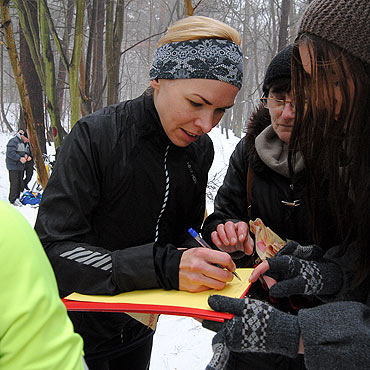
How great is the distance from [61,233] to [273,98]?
1.11m

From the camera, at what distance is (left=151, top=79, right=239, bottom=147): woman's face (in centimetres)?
143

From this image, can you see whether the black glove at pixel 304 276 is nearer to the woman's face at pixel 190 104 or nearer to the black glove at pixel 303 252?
the black glove at pixel 303 252

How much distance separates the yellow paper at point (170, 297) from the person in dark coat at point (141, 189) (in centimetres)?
2

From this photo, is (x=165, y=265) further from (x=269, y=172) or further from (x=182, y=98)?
(x=269, y=172)

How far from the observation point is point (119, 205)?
4.93ft

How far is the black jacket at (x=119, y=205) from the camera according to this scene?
126cm

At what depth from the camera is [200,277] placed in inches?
47.8

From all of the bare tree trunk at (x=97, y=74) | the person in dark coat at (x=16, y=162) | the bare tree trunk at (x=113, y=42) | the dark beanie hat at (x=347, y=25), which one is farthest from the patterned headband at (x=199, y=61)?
the person in dark coat at (x=16, y=162)

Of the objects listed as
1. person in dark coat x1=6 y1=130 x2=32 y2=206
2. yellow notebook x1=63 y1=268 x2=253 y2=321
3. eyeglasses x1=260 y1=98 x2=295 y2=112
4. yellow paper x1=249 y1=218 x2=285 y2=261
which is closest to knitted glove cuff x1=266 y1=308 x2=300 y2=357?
yellow notebook x1=63 y1=268 x2=253 y2=321

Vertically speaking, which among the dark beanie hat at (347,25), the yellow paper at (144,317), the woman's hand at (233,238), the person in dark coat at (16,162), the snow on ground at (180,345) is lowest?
the person in dark coat at (16,162)

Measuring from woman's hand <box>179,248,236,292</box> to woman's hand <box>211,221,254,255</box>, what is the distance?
1.04 feet

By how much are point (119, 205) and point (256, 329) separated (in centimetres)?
72

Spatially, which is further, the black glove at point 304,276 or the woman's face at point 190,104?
the woman's face at point 190,104

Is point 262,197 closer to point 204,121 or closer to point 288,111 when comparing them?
point 288,111
